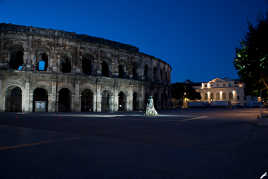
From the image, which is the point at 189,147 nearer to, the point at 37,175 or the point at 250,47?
the point at 37,175

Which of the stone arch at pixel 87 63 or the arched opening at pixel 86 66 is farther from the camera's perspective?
the arched opening at pixel 86 66

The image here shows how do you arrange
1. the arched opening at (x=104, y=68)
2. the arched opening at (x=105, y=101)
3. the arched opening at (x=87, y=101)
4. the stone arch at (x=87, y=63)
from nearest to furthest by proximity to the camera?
the arched opening at (x=87, y=101), the stone arch at (x=87, y=63), the arched opening at (x=105, y=101), the arched opening at (x=104, y=68)

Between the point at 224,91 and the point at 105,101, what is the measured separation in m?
62.5

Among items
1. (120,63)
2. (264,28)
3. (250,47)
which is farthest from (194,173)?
(120,63)

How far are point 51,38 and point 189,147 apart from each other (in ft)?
78.0

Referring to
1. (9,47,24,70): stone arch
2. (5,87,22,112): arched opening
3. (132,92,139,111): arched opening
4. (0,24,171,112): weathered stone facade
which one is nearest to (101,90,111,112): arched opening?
(0,24,171,112): weathered stone facade

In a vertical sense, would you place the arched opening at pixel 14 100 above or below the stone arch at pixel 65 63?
below

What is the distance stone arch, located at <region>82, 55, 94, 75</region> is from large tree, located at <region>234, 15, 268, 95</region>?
721 inches

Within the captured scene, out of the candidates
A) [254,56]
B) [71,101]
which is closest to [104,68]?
[71,101]

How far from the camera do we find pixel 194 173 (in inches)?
119

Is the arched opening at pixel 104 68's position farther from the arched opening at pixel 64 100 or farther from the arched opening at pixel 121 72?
the arched opening at pixel 64 100

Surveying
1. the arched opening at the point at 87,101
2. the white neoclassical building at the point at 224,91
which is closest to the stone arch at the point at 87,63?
the arched opening at the point at 87,101

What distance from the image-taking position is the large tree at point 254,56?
40.1 ft

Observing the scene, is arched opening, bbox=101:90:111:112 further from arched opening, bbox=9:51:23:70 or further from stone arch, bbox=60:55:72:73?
arched opening, bbox=9:51:23:70
